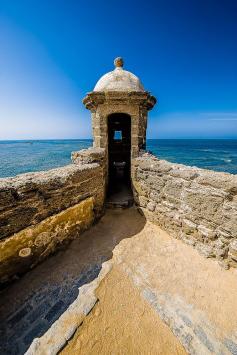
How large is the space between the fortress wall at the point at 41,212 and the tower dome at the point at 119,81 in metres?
2.47

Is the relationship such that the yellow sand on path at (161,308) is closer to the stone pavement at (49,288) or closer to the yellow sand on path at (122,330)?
the yellow sand on path at (122,330)

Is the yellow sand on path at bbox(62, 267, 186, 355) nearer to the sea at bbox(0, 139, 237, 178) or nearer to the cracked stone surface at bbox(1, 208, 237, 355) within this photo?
the cracked stone surface at bbox(1, 208, 237, 355)

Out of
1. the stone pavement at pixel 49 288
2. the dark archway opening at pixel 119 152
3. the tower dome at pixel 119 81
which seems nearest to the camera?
the stone pavement at pixel 49 288

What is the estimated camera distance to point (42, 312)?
2.76 m

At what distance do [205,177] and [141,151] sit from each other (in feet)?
8.10

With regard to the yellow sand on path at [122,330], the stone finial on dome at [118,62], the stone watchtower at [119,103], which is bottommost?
the yellow sand on path at [122,330]

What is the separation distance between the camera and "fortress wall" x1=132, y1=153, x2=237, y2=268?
11.2 feet

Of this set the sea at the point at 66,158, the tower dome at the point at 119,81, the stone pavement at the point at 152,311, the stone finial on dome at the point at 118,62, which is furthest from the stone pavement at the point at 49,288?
the sea at the point at 66,158

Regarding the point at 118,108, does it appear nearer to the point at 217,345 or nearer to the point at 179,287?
the point at 179,287

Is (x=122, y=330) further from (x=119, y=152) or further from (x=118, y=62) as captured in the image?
(x=118, y=62)

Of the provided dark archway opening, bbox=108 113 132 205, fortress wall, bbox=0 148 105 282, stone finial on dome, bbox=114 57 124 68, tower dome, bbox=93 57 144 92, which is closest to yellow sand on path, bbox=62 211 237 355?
fortress wall, bbox=0 148 105 282

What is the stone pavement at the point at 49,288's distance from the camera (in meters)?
2.52

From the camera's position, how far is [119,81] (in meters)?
5.91

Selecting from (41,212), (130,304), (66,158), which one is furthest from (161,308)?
(66,158)
